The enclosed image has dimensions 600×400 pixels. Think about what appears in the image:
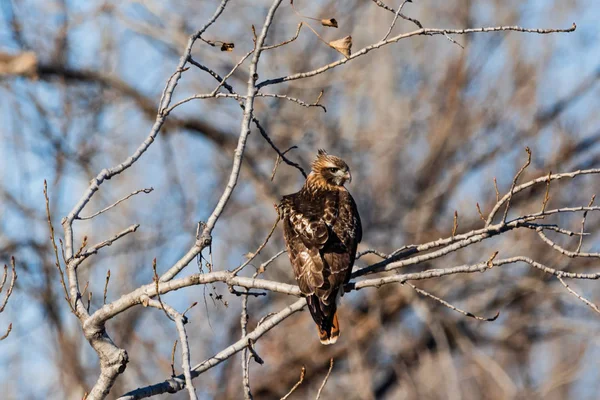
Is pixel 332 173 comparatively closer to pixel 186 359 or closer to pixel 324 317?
pixel 324 317

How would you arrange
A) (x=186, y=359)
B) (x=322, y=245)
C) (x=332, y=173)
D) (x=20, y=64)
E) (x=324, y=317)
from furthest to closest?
(x=20, y=64), (x=332, y=173), (x=322, y=245), (x=324, y=317), (x=186, y=359)

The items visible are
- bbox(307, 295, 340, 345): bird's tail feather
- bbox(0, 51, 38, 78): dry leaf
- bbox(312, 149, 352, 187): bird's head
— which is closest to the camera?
bbox(307, 295, 340, 345): bird's tail feather

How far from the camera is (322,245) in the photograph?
5.07 metres

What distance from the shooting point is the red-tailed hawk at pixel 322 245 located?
4.85 m

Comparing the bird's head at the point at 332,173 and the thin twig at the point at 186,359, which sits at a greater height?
the bird's head at the point at 332,173

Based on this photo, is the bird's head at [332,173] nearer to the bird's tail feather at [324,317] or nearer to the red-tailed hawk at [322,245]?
the red-tailed hawk at [322,245]

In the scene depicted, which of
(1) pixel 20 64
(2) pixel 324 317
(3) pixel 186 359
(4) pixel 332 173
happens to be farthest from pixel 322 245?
(1) pixel 20 64

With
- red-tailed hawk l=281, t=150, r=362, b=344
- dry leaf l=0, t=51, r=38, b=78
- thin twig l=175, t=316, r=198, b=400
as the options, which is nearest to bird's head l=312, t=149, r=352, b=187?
red-tailed hawk l=281, t=150, r=362, b=344

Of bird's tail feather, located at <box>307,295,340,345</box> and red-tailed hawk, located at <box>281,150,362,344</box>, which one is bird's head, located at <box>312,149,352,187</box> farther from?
bird's tail feather, located at <box>307,295,340,345</box>

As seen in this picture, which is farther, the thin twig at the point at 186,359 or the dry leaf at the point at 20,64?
the dry leaf at the point at 20,64

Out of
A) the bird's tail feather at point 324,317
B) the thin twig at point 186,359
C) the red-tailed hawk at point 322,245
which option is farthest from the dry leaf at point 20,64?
the thin twig at point 186,359

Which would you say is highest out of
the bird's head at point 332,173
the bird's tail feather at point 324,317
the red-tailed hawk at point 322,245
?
the bird's head at point 332,173

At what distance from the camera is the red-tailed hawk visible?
4.85m

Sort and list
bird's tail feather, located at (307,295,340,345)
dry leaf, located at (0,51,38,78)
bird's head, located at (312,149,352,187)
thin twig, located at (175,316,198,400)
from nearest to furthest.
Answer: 1. thin twig, located at (175,316,198,400)
2. bird's tail feather, located at (307,295,340,345)
3. bird's head, located at (312,149,352,187)
4. dry leaf, located at (0,51,38,78)
